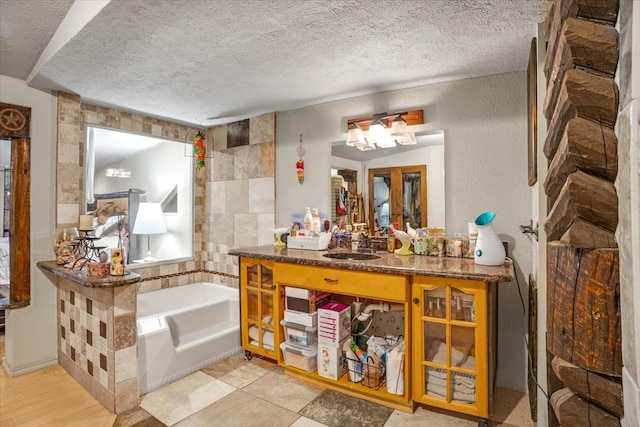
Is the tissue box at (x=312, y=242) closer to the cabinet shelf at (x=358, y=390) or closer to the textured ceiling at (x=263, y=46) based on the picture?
the cabinet shelf at (x=358, y=390)

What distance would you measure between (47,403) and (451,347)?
8.04 ft

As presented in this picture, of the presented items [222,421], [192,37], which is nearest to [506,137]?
[192,37]

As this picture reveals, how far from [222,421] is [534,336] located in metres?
1.76

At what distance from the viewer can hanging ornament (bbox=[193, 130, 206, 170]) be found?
3506mm

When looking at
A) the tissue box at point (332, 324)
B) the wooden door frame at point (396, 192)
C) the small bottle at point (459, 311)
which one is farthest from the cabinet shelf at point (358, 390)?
the wooden door frame at point (396, 192)

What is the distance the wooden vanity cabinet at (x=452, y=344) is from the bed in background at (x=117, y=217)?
2.66 metres

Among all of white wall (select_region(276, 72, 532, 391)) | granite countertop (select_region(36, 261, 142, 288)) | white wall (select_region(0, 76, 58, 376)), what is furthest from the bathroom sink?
white wall (select_region(0, 76, 58, 376))

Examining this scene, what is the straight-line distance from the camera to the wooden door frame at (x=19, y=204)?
237 centimetres

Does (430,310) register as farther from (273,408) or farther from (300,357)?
(273,408)

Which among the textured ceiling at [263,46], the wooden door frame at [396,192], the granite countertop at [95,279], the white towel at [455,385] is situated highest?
the textured ceiling at [263,46]

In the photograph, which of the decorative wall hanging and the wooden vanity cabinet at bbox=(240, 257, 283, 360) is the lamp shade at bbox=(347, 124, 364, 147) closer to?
the wooden vanity cabinet at bbox=(240, 257, 283, 360)

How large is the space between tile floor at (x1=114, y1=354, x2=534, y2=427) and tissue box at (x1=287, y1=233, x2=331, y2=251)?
94 centimetres

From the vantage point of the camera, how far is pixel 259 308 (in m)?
2.47

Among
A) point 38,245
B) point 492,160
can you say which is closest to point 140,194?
point 38,245
